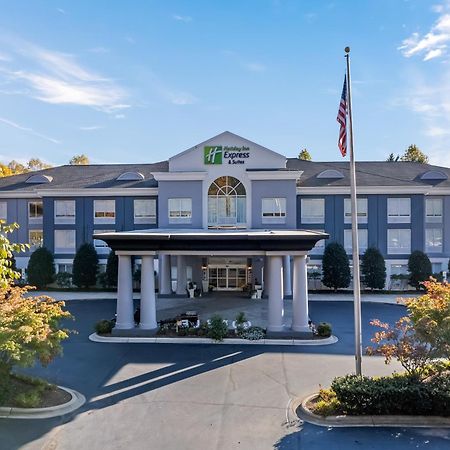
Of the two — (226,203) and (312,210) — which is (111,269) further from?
(312,210)

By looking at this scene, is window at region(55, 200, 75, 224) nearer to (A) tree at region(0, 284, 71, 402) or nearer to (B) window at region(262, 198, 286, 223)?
(B) window at region(262, 198, 286, 223)

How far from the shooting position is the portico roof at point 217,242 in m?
17.7

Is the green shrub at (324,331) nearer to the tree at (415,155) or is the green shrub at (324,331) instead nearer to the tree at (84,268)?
the tree at (84,268)

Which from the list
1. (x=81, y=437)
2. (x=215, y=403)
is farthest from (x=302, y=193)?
(x=81, y=437)

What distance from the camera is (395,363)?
14727mm

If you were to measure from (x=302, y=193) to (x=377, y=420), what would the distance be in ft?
82.5

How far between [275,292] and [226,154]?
1644 cm

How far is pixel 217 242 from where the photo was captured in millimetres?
18453

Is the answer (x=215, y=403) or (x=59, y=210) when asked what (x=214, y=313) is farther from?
(x=59, y=210)

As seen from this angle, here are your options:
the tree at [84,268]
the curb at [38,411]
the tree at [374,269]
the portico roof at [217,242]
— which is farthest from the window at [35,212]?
the tree at [374,269]

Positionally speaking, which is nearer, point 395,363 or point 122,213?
point 395,363

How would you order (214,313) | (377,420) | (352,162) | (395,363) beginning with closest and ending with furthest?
(377,420)
(352,162)
(395,363)
(214,313)

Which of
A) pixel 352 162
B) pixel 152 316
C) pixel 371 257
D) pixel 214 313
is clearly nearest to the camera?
pixel 352 162

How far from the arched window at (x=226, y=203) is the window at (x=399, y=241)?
42.5ft
